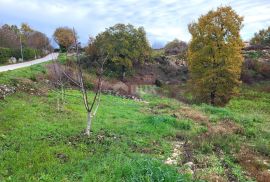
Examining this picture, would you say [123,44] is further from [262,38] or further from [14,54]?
[262,38]

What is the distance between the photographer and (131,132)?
42.7 feet

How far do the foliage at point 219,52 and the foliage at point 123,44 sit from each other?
17613 mm

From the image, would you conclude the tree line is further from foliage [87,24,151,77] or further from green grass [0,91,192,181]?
green grass [0,91,192,181]

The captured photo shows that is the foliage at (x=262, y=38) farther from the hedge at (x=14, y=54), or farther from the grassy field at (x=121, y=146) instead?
the grassy field at (x=121, y=146)

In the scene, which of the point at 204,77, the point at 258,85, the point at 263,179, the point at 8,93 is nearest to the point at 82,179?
the point at 263,179

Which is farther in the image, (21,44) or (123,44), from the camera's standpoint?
Answer: (21,44)

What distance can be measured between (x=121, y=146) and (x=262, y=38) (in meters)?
80.4

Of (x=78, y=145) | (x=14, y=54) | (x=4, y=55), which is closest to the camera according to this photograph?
(x=78, y=145)

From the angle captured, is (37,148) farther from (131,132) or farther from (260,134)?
(260,134)

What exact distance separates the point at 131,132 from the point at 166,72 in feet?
137

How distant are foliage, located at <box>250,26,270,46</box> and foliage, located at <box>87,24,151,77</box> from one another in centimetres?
4460

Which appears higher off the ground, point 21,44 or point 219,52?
point 21,44

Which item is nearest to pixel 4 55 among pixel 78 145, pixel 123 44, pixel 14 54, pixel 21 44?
pixel 14 54

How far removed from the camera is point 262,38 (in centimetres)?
8125
